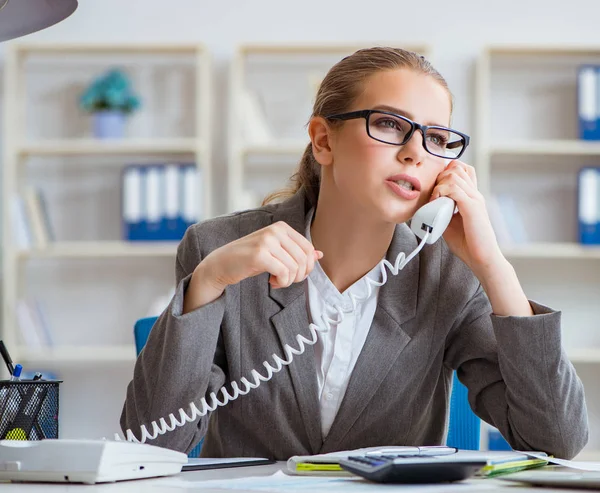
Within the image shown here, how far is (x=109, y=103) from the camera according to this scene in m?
4.00

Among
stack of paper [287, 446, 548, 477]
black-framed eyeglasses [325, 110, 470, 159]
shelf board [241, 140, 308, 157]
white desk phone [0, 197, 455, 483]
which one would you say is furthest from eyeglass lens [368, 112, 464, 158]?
shelf board [241, 140, 308, 157]

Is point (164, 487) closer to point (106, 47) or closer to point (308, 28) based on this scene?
point (106, 47)

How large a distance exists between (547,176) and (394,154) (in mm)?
2878

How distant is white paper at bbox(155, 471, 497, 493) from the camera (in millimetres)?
958

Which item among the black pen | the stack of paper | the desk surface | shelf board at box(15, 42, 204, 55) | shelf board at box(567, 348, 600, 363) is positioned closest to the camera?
the desk surface

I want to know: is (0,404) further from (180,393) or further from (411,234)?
(411,234)

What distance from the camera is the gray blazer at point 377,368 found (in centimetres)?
137

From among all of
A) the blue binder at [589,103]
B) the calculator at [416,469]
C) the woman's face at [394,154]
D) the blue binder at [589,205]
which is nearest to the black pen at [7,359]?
the calculator at [416,469]

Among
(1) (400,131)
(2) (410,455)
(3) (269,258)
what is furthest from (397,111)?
(2) (410,455)

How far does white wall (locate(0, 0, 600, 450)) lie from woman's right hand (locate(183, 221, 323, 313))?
113 inches

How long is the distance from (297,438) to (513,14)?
321 centimetres

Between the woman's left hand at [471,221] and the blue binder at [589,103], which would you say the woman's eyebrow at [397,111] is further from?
the blue binder at [589,103]

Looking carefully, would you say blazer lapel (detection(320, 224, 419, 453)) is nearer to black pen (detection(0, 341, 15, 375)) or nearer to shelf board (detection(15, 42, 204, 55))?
black pen (detection(0, 341, 15, 375))

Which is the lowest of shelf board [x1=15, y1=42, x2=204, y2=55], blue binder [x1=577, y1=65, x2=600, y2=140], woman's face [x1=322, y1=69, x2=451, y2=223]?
woman's face [x1=322, y1=69, x2=451, y2=223]
